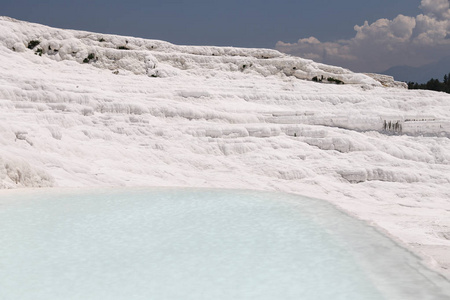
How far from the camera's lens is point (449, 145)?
20.3 meters

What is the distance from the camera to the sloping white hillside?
13820 mm

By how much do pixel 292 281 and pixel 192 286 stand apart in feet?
4.31

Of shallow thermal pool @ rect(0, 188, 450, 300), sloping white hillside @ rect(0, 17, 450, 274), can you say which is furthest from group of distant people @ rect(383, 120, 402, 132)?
shallow thermal pool @ rect(0, 188, 450, 300)

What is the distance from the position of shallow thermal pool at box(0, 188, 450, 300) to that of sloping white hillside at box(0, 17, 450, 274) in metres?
1.08

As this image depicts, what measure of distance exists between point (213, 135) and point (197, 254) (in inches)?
466

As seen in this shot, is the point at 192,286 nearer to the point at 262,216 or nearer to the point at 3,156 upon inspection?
the point at 262,216

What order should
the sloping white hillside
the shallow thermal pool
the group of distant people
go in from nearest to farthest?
the shallow thermal pool
the sloping white hillside
the group of distant people

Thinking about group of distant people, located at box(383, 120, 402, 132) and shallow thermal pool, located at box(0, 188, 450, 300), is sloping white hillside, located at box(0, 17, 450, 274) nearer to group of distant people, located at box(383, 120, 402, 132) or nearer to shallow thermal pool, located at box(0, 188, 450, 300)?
group of distant people, located at box(383, 120, 402, 132)

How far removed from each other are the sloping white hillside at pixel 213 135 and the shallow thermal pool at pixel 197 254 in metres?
1.08

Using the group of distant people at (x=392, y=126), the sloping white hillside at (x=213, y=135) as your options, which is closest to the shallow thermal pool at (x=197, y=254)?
the sloping white hillside at (x=213, y=135)

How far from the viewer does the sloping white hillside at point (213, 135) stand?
1382 centimetres

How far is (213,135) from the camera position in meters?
18.8

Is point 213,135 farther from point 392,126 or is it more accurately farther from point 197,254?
point 197,254

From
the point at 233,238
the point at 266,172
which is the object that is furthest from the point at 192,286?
the point at 266,172
